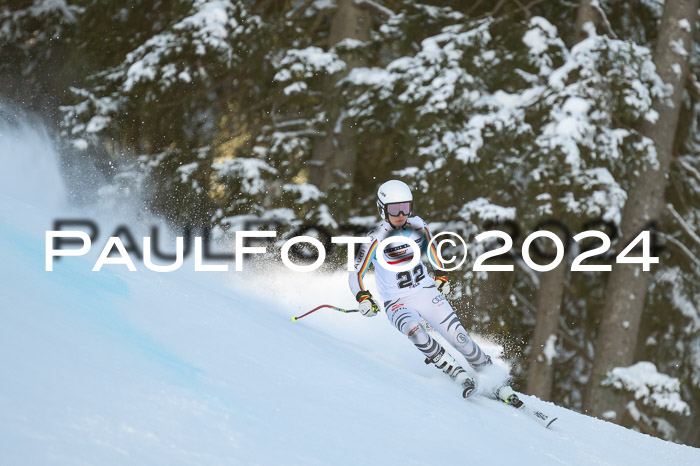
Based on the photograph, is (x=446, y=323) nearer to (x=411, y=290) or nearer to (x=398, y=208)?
(x=411, y=290)

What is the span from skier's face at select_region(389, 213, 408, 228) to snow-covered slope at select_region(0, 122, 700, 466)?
A: 3.47 feet

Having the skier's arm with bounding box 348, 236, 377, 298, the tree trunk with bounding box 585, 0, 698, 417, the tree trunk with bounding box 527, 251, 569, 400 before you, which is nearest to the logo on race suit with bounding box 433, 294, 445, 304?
the skier's arm with bounding box 348, 236, 377, 298

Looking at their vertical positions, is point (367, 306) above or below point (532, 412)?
above

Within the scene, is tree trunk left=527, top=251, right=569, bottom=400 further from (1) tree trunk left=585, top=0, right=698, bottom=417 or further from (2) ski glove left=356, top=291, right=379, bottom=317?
(2) ski glove left=356, top=291, right=379, bottom=317

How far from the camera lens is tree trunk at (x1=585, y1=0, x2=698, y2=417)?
41.1 feet

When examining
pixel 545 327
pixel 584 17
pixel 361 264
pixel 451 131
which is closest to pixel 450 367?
pixel 361 264

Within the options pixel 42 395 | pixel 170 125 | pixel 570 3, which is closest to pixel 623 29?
pixel 570 3

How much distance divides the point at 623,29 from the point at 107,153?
27.4ft

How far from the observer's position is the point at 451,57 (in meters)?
12.9

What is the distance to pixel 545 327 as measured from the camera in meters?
13.2

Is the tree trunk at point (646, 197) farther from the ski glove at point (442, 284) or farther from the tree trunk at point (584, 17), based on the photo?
the ski glove at point (442, 284)

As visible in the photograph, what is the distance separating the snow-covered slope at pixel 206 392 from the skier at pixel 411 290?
253mm

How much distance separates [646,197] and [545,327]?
2.35 m

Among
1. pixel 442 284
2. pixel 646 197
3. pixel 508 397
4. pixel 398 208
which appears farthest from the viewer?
pixel 646 197
